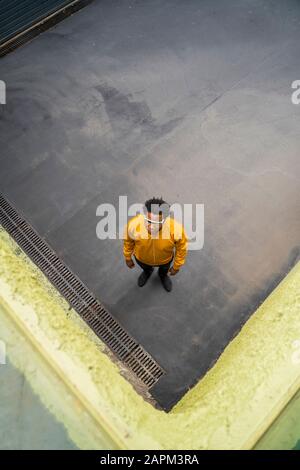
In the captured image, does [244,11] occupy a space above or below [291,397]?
above

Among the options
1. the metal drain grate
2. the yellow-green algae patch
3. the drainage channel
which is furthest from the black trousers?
the drainage channel

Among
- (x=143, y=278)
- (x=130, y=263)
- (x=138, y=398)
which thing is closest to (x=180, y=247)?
(x=130, y=263)

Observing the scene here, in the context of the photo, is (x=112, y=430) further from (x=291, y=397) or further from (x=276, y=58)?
(x=276, y=58)

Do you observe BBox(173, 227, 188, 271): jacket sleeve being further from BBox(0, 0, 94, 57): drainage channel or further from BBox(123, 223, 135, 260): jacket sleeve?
BBox(0, 0, 94, 57): drainage channel

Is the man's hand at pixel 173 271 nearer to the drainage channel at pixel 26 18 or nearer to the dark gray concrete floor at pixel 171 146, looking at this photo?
the dark gray concrete floor at pixel 171 146

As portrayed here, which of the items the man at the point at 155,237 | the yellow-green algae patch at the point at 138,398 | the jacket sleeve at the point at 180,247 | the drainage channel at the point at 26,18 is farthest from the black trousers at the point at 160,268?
the drainage channel at the point at 26,18

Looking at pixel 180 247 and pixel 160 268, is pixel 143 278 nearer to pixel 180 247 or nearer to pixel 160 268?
pixel 160 268

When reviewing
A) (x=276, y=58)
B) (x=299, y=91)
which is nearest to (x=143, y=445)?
(x=299, y=91)
